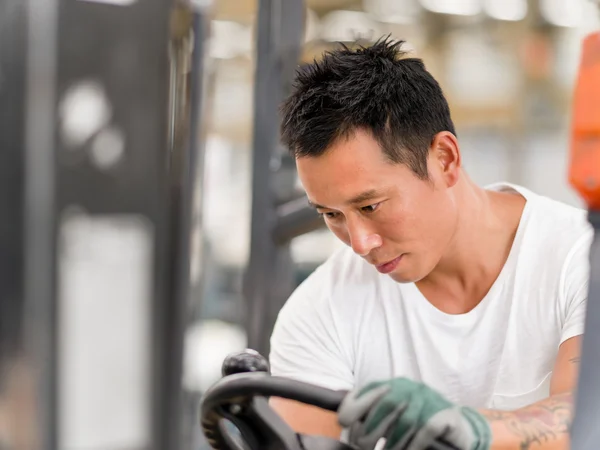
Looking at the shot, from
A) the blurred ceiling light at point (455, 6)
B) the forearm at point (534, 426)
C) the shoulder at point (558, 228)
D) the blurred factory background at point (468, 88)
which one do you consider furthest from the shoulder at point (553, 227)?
the blurred ceiling light at point (455, 6)

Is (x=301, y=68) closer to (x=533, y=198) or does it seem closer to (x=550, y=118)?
(x=533, y=198)

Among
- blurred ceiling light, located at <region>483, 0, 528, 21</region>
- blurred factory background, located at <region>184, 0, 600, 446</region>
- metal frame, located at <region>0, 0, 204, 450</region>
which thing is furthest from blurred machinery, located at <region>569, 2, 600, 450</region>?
blurred ceiling light, located at <region>483, 0, 528, 21</region>

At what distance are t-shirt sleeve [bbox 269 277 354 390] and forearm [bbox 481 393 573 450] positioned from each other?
16.8 inches

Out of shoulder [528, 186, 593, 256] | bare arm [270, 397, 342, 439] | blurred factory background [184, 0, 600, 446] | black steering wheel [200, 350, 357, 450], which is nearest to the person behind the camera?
black steering wheel [200, 350, 357, 450]

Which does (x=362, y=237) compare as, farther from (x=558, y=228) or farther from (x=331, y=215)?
(x=558, y=228)

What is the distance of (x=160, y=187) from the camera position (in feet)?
11.3

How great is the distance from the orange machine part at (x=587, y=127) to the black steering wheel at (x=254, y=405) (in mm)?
404

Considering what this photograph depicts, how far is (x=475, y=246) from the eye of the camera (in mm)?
1382

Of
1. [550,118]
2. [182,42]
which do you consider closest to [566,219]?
[182,42]

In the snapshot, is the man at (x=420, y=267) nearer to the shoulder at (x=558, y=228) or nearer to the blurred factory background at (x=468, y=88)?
the shoulder at (x=558, y=228)

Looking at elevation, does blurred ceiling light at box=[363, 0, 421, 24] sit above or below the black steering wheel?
above

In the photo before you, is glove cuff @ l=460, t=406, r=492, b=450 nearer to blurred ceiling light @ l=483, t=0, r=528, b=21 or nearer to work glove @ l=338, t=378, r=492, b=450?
work glove @ l=338, t=378, r=492, b=450

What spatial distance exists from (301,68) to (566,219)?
20.1 inches

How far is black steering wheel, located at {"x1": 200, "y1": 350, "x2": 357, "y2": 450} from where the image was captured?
956 millimetres
